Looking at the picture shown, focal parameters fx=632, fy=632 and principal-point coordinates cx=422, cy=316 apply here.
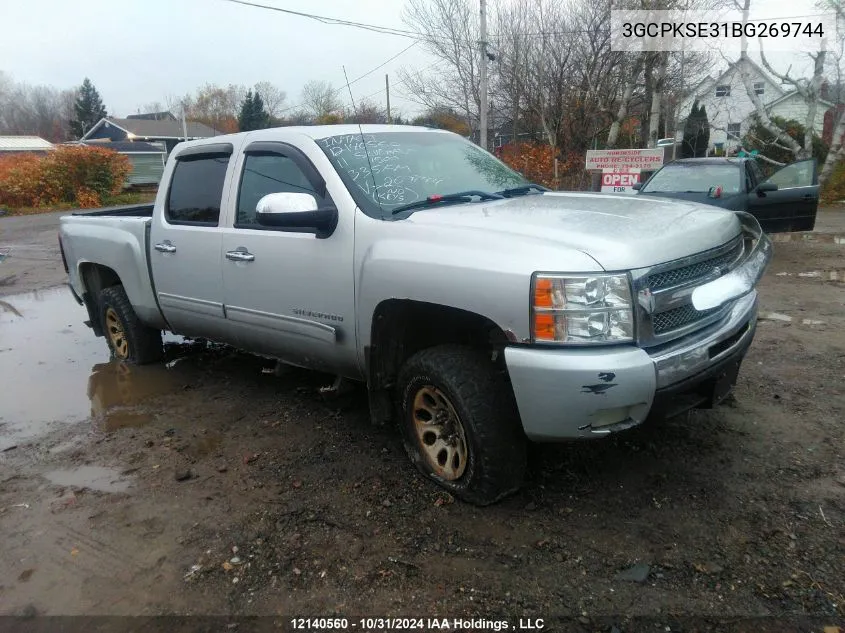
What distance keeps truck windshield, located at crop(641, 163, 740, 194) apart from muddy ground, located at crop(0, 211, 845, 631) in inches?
196

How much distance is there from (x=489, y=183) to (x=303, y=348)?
1.56 metres

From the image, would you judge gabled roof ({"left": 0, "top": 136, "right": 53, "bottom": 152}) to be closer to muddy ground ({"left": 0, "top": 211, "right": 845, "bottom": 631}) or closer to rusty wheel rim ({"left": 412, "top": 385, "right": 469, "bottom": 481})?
muddy ground ({"left": 0, "top": 211, "right": 845, "bottom": 631})

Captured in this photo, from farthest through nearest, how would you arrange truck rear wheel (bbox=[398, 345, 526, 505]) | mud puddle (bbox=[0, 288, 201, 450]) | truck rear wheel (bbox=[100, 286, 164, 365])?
truck rear wheel (bbox=[100, 286, 164, 365]) → mud puddle (bbox=[0, 288, 201, 450]) → truck rear wheel (bbox=[398, 345, 526, 505])

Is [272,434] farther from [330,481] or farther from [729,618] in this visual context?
[729,618]

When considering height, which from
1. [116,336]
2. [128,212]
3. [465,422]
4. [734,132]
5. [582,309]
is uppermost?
[734,132]

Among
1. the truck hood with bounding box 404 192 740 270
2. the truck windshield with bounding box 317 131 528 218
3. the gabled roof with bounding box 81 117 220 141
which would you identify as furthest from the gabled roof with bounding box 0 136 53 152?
the truck hood with bounding box 404 192 740 270

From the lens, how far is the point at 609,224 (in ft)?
9.51

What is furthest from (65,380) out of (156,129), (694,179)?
(156,129)

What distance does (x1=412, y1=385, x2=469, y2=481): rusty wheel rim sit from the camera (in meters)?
3.08

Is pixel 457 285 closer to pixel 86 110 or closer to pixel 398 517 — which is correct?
pixel 398 517

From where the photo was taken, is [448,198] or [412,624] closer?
[412,624]

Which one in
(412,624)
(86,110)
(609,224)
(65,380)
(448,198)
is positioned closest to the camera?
(412,624)

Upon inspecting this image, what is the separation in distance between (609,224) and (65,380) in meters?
4.82

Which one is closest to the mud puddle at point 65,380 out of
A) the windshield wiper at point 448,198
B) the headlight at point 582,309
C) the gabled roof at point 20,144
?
the windshield wiper at point 448,198
